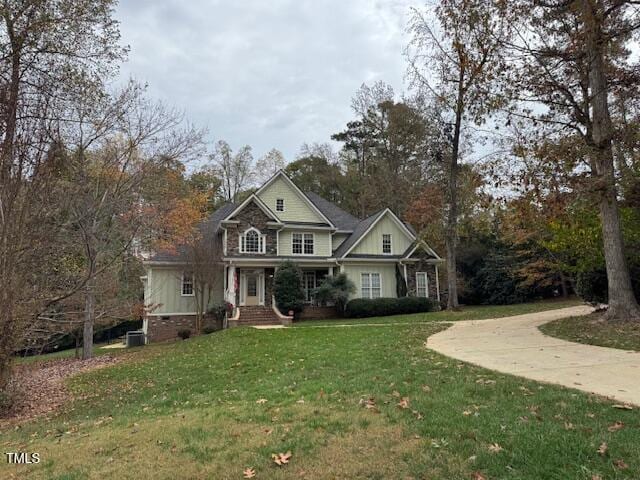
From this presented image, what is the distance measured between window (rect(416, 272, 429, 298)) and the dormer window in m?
8.92

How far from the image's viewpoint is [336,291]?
21359 millimetres

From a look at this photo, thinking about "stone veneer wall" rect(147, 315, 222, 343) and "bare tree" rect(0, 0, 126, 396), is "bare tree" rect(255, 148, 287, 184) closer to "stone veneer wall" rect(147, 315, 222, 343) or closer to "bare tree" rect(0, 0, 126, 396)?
"stone veneer wall" rect(147, 315, 222, 343)

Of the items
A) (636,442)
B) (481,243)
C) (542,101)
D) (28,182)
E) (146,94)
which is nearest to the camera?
(636,442)

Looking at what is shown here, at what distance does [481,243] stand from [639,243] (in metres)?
18.3

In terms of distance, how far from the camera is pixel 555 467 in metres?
3.09

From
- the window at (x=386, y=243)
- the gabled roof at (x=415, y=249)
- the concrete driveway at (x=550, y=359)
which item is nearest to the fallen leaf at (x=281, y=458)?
the concrete driveway at (x=550, y=359)

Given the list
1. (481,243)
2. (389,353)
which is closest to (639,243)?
(389,353)

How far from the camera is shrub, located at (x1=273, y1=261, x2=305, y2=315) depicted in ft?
67.8

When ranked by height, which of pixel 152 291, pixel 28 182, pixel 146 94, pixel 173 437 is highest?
pixel 146 94

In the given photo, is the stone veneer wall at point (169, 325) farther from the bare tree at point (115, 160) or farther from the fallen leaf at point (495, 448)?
the fallen leaf at point (495, 448)

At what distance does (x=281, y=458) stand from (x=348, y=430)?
2.68 feet

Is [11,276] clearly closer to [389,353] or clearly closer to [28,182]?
[28,182]

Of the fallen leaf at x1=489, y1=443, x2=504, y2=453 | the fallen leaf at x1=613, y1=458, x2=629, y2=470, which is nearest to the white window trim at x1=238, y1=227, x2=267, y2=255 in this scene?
the fallen leaf at x1=489, y1=443, x2=504, y2=453

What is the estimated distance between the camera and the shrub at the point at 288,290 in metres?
20.7
